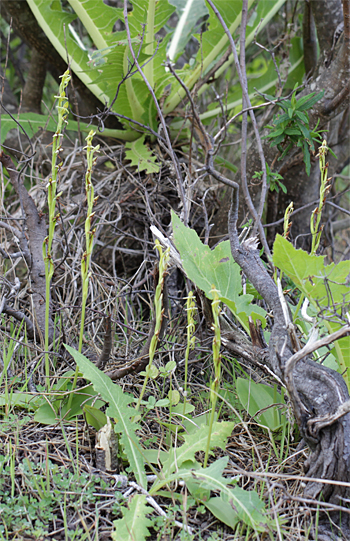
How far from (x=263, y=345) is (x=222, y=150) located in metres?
2.33

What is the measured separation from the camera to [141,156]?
2.44 m

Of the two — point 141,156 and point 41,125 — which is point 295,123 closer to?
point 141,156

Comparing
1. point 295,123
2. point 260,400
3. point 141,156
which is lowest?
point 260,400

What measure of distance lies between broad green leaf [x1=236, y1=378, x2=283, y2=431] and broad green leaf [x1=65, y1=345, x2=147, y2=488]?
430mm

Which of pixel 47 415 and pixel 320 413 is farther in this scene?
pixel 47 415

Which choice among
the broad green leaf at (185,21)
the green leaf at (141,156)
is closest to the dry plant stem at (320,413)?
the green leaf at (141,156)

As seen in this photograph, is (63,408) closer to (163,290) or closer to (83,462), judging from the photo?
(83,462)

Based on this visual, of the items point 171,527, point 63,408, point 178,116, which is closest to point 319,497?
point 171,527

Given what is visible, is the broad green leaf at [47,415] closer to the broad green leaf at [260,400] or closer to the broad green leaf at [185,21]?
the broad green leaf at [260,400]

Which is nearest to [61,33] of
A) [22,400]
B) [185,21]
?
[185,21]

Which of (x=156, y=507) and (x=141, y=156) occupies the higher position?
(x=141, y=156)

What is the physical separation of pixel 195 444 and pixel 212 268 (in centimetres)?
62

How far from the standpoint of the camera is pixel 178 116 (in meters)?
2.63

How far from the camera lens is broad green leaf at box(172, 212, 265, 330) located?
1.45 meters
